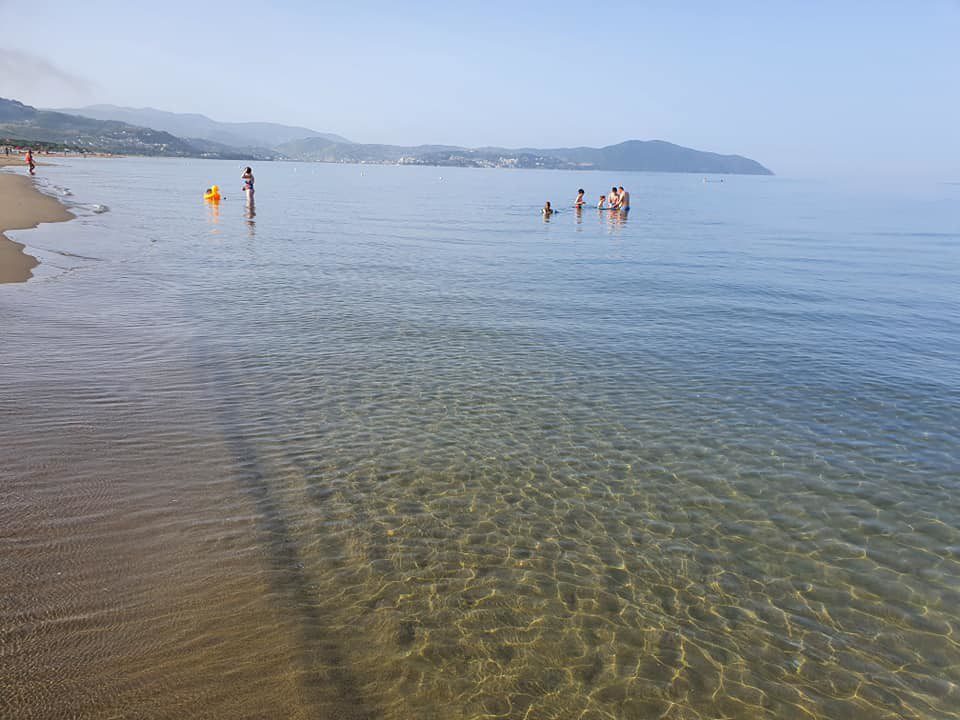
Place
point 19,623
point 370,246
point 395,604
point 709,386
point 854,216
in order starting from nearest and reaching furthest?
point 19,623 < point 395,604 < point 709,386 < point 370,246 < point 854,216

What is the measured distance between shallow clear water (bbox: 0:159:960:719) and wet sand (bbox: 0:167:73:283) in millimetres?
4048

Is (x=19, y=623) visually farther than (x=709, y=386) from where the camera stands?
No

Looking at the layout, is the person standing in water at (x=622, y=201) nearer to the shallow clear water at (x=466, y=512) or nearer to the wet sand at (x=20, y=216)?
the shallow clear water at (x=466, y=512)

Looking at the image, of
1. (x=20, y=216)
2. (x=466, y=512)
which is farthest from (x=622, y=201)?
(x=466, y=512)

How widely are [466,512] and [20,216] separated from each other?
3752cm

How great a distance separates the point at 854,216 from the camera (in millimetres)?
72250

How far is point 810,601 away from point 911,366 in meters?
11.9

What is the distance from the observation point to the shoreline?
21552 millimetres

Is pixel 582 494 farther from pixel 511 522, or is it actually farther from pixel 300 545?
pixel 300 545

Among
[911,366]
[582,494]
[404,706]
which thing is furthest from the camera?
[911,366]

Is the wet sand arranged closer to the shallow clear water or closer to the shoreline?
the shoreline

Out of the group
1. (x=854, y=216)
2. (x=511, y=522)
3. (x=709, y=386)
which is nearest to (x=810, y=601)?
(x=511, y=522)

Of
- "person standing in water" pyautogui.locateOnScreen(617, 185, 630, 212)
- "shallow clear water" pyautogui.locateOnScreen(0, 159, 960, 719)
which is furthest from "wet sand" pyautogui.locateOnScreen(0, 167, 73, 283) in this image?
"person standing in water" pyautogui.locateOnScreen(617, 185, 630, 212)

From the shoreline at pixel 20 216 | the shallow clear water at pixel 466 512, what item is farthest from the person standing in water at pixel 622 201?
the shoreline at pixel 20 216
